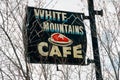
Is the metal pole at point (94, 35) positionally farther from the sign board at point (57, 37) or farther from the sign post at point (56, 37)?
the sign board at point (57, 37)

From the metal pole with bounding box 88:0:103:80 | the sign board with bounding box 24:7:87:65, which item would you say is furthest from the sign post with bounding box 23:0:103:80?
the metal pole with bounding box 88:0:103:80

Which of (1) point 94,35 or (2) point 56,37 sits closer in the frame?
(1) point 94,35

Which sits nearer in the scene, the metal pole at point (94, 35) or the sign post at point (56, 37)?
the metal pole at point (94, 35)

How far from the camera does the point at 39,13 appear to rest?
1561 cm

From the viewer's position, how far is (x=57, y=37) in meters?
16.6

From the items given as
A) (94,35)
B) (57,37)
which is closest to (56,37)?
(57,37)

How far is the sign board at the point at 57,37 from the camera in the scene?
15.4m

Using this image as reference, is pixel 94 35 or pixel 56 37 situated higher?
pixel 94 35

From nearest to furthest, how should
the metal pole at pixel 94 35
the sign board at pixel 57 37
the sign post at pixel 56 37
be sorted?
the metal pole at pixel 94 35, the sign post at pixel 56 37, the sign board at pixel 57 37

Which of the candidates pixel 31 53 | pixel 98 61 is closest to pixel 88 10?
pixel 98 61

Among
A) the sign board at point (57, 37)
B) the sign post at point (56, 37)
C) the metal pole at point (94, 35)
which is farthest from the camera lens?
the sign board at point (57, 37)

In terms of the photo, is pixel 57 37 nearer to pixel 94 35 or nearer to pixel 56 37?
pixel 56 37

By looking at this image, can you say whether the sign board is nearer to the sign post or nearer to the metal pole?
the sign post

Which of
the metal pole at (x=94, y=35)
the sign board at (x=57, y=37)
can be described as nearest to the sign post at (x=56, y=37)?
the sign board at (x=57, y=37)
